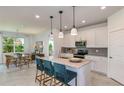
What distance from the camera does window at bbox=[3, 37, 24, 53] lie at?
30.3 ft

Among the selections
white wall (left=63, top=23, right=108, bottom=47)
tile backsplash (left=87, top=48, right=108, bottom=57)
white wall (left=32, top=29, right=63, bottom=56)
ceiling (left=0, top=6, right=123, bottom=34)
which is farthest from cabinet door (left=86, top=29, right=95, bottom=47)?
white wall (left=32, top=29, right=63, bottom=56)

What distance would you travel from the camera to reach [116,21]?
4332mm

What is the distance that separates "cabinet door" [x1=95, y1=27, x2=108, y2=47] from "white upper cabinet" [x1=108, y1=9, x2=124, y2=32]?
2.49 feet

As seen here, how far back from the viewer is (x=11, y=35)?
9445 millimetres

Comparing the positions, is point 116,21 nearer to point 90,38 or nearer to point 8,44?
point 90,38

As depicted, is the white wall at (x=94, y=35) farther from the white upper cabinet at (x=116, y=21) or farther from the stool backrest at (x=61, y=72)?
the stool backrest at (x=61, y=72)

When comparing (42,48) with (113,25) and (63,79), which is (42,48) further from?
(63,79)

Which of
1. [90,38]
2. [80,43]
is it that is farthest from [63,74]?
[80,43]

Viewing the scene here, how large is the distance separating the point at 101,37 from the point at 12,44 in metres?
7.30

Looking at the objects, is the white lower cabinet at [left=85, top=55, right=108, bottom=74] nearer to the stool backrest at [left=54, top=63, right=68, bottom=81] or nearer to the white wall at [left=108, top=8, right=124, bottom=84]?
the white wall at [left=108, top=8, right=124, bottom=84]

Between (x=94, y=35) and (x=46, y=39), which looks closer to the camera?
(x=94, y=35)
